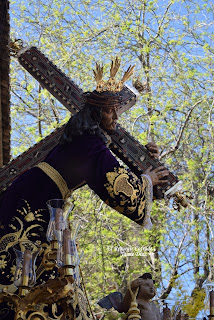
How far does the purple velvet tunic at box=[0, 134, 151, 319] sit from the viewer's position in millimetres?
4375

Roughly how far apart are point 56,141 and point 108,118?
0.83m

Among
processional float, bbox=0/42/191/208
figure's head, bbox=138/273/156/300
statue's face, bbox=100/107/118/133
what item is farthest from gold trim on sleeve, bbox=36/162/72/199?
processional float, bbox=0/42/191/208

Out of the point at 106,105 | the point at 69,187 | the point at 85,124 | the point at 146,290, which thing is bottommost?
the point at 146,290

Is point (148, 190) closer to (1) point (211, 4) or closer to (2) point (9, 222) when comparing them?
(2) point (9, 222)

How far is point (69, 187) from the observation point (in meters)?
4.52

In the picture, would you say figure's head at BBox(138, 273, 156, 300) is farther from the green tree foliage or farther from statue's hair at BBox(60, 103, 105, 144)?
the green tree foliage

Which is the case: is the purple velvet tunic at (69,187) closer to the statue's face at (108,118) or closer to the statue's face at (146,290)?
the statue's face at (108,118)

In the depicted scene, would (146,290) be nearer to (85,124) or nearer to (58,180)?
(58,180)

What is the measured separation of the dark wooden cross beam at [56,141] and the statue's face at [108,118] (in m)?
0.53

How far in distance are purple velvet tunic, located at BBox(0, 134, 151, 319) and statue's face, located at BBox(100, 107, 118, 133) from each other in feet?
0.90

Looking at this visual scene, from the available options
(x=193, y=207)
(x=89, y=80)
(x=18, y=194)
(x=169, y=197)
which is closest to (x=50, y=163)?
(x=18, y=194)

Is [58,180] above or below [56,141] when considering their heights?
below

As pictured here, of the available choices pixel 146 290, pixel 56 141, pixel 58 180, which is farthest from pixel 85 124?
pixel 146 290

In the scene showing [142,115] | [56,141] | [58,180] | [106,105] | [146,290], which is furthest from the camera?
[142,115]
